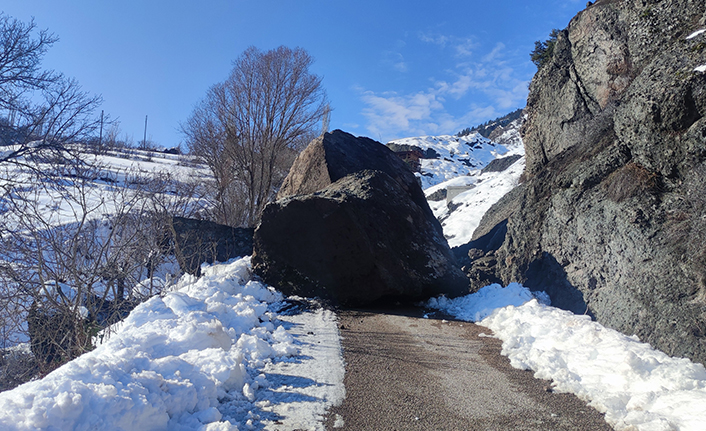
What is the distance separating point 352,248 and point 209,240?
5.17 metres

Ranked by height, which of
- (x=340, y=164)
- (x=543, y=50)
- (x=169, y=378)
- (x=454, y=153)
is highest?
(x=454, y=153)

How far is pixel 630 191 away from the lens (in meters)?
6.27

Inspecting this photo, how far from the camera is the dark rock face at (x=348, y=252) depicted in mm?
8211

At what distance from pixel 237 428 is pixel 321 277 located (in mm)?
5401

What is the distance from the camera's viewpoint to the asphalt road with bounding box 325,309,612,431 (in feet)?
11.4

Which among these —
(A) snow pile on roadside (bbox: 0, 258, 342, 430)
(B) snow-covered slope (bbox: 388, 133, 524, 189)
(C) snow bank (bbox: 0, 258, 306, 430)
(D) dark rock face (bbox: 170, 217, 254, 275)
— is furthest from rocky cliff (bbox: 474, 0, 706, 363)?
(B) snow-covered slope (bbox: 388, 133, 524, 189)

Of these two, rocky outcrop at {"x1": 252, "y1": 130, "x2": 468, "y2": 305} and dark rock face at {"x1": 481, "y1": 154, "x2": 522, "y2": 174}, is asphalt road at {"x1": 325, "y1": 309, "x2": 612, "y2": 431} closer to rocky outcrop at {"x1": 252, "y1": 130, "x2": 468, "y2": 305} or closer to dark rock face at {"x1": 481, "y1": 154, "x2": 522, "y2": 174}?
rocky outcrop at {"x1": 252, "y1": 130, "x2": 468, "y2": 305}

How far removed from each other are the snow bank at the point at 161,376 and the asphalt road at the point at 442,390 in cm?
97

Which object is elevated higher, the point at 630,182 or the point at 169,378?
the point at 630,182

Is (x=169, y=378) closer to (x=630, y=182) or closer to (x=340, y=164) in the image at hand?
(x=630, y=182)

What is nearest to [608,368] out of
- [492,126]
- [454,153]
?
[454,153]

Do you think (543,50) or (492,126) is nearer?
(543,50)

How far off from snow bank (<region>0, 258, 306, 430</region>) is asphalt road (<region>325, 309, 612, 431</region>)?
965 millimetres

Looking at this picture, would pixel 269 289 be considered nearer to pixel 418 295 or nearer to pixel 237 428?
pixel 418 295
